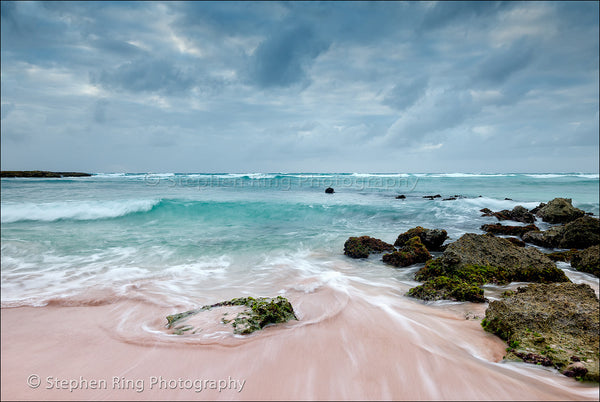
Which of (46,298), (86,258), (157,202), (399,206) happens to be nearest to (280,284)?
(46,298)

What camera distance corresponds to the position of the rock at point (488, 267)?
4.80 meters

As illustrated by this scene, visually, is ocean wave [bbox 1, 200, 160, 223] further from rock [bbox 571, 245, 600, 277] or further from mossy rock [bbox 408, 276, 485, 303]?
rock [bbox 571, 245, 600, 277]

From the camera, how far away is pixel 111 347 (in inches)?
105

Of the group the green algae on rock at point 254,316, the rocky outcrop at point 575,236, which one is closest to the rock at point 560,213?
the rocky outcrop at point 575,236

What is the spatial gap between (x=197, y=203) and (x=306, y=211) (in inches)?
238

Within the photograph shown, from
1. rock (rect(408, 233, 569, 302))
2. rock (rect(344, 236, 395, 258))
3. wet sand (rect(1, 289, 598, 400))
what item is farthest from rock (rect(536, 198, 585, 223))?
wet sand (rect(1, 289, 598, 400))

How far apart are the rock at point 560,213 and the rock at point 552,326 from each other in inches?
436

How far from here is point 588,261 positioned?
5523 millimetres

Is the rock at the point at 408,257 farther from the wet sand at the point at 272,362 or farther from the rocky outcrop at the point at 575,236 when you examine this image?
the rocky outcrop at the point at 575,236

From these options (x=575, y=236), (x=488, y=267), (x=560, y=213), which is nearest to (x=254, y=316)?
(x=488, y=267)

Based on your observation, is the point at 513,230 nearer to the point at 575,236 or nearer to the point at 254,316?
the point at 575,236

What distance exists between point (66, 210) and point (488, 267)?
13.3m

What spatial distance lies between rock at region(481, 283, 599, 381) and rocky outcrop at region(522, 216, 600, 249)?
5478 millimetres

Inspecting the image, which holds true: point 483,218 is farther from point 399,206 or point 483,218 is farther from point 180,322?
point 180,322
